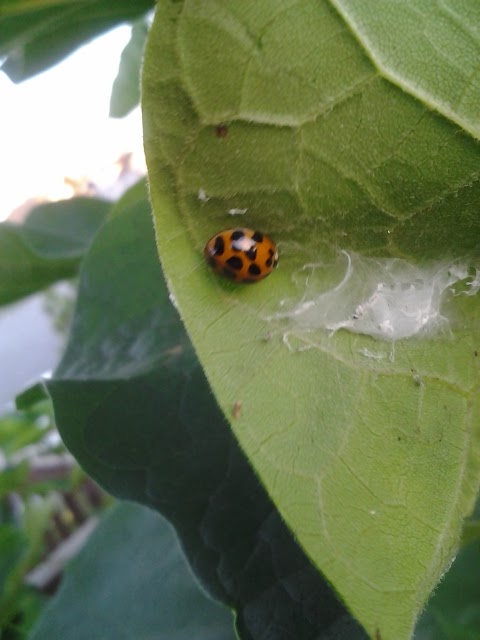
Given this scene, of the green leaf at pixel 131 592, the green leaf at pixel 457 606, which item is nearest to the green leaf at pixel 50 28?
the green leaf at pixel 131 592

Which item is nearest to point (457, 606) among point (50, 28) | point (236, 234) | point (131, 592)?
point (131, 592)

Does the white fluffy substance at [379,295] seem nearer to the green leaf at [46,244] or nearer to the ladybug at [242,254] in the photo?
the ladybug at [242,254]

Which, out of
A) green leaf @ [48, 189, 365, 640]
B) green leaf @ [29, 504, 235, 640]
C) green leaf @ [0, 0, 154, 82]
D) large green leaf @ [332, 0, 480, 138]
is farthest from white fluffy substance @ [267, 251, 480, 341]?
green leaf @ [29, 504, 235, 640]

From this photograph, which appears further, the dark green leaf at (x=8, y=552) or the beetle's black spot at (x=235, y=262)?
the dark green leaf at (x=8, y=552)

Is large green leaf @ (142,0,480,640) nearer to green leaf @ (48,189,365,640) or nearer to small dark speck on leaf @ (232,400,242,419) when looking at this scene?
small dark speck on leaf @ (232,400,242,419)

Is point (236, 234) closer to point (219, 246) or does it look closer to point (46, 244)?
point (219, 246)

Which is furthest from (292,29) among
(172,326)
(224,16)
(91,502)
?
(91,502)

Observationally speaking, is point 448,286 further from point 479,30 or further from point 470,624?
point 470,624
